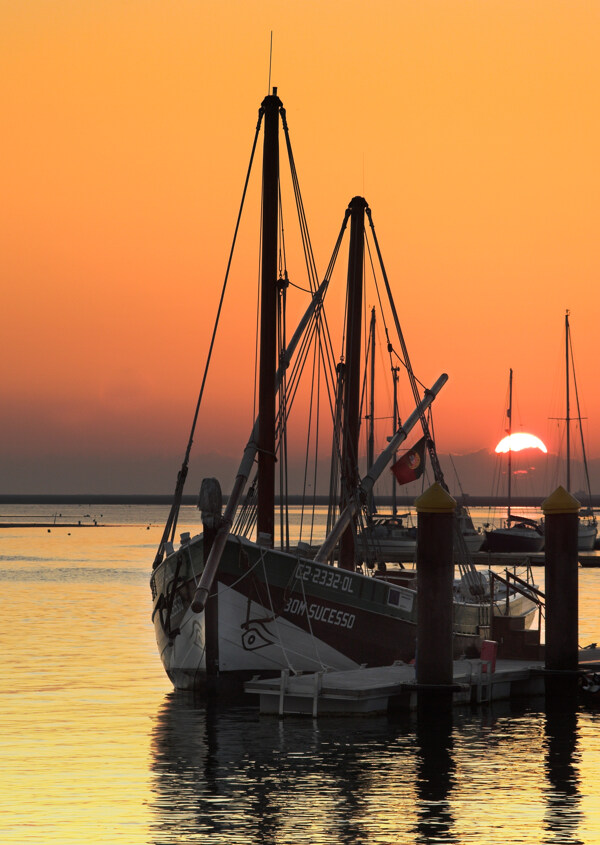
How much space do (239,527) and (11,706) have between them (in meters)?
7.01

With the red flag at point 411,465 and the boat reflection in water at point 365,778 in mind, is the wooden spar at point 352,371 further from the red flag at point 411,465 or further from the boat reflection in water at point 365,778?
the boat reflection in water at point 365,778

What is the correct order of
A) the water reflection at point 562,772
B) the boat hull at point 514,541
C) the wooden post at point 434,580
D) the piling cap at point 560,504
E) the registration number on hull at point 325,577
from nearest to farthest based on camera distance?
the water reflection at point 562,772
the wooden post at point 434,580
the piling cap at point 560,504
the registration number on hull at point 325,577
the boat hull at point 514,541

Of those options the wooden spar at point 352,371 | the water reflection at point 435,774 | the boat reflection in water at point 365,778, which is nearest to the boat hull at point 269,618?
the boat reflection in water at point 365,778

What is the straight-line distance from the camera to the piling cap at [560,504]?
107 ft

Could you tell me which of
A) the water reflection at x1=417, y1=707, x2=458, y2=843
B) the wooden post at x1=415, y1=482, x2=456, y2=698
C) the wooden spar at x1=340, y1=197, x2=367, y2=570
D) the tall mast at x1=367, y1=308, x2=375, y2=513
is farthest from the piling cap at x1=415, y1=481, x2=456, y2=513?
the tall mast at x1=367, y1=308, x2=375, y2=513

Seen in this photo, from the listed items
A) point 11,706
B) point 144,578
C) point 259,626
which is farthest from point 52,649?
point 144,578

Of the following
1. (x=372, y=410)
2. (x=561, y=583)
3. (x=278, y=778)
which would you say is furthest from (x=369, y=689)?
(x=372, y=410)

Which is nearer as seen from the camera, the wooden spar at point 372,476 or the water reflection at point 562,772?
the water reflection at point 562,772

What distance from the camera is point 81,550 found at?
144125 mm

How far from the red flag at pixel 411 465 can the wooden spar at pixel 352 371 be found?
145 centimetres

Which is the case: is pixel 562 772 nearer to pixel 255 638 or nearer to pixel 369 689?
pixel 369 689

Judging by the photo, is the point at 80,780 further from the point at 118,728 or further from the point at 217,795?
the point at 118,728

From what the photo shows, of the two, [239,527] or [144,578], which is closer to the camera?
[239,527]

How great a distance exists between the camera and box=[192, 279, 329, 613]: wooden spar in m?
30.4
